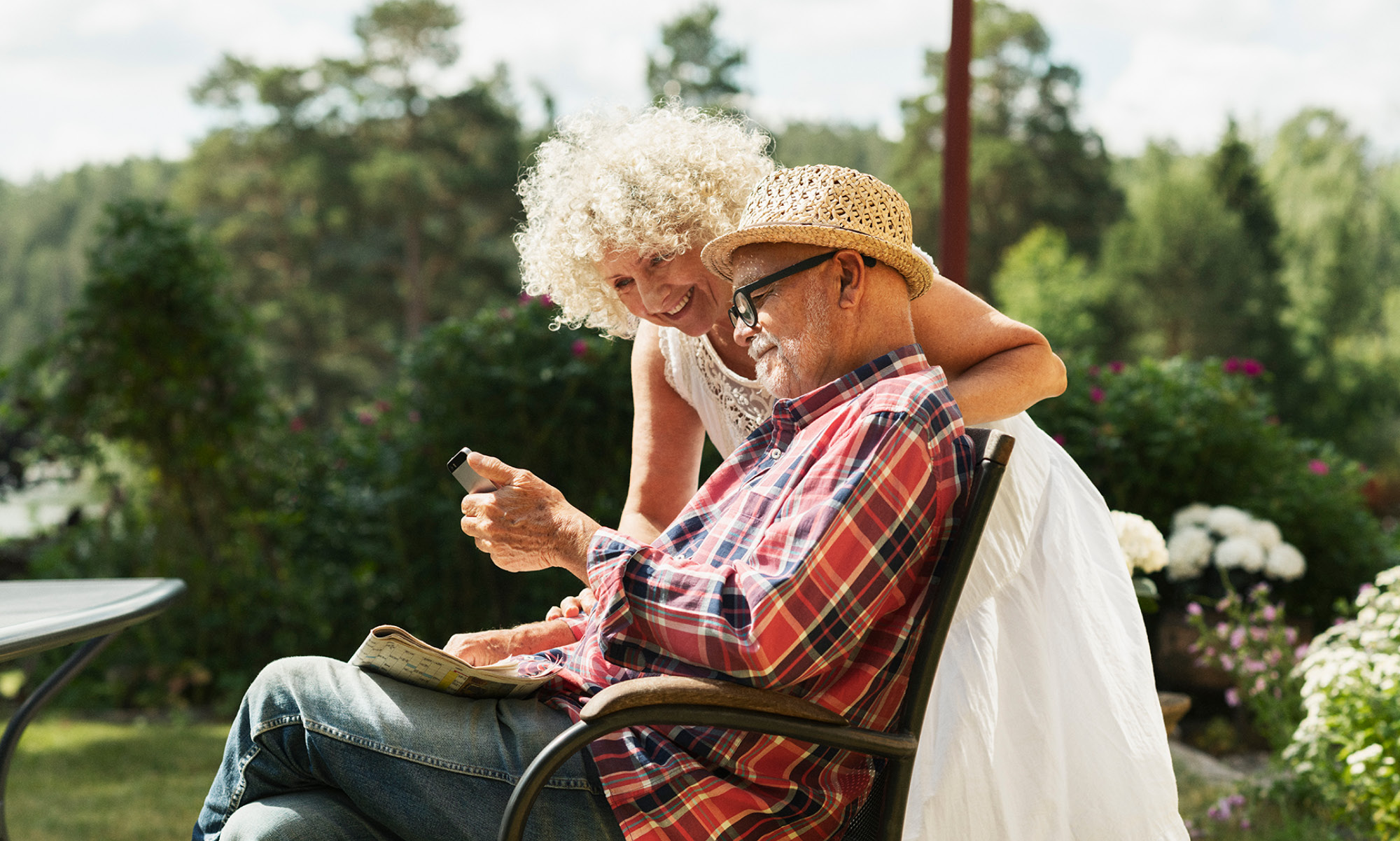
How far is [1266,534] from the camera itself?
4434 mm

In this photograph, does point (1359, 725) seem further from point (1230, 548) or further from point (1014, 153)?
point (1014, 153)

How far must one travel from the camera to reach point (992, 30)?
29516 millimetres

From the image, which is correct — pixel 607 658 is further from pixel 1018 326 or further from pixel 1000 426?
pixel 1018 326

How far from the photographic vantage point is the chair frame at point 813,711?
1.28 m

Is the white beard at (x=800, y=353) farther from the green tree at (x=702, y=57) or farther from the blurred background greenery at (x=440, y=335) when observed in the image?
the green tree at (x=702, y=57)

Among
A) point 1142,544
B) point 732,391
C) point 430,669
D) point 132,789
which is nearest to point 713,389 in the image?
point 732,391

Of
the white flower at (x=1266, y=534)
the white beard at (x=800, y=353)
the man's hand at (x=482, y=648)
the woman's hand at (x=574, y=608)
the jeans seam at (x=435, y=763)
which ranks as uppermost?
the white beard at (x=800, y=353)

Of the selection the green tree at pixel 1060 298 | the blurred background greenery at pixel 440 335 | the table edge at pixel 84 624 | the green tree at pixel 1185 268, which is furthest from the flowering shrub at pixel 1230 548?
the green tree at pixel 1060 298

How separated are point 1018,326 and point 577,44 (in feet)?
116

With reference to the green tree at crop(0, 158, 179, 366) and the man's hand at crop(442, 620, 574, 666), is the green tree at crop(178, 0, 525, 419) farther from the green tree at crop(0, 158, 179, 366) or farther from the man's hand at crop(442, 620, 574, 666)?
the man's hand at crop(442, 620, 574, 666)

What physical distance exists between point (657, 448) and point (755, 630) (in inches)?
39.6

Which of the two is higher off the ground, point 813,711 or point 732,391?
point 732,391

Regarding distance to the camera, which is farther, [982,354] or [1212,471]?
[1212,471]

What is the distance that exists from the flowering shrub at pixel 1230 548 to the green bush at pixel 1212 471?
0.35 metres
